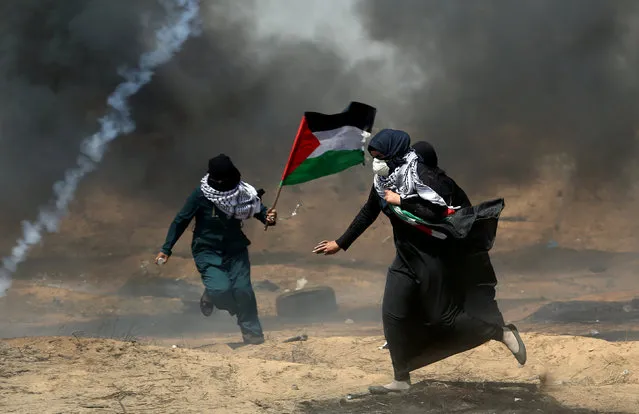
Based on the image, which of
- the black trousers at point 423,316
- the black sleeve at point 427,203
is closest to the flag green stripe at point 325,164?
the black sleeve at point 427,203

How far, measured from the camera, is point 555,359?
6598 millimetres

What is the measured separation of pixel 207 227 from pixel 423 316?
3.23 m

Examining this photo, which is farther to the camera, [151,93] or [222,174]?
[151,93]

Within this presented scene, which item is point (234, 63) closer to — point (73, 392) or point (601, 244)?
point (601, 244)

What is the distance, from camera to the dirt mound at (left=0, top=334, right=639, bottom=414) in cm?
499

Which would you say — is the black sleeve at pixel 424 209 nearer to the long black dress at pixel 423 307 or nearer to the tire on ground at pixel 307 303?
the long black dress at pixel 423 307

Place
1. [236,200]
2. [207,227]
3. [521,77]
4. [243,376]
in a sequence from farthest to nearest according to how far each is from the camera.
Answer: [521,77] < [207,227] < [236,200] < [243,376]

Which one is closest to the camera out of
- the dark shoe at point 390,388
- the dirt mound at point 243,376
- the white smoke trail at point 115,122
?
the dirt mound at point 243,376

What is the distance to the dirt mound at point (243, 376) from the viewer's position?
196 inches

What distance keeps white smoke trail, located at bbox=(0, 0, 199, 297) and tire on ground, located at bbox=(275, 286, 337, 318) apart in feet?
20.0

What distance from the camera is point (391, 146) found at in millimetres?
5297

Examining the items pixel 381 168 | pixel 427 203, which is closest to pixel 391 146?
pixel 381 168

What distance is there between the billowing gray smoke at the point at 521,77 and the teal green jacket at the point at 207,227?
1177 centimetres

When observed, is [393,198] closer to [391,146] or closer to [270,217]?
[391,146]
